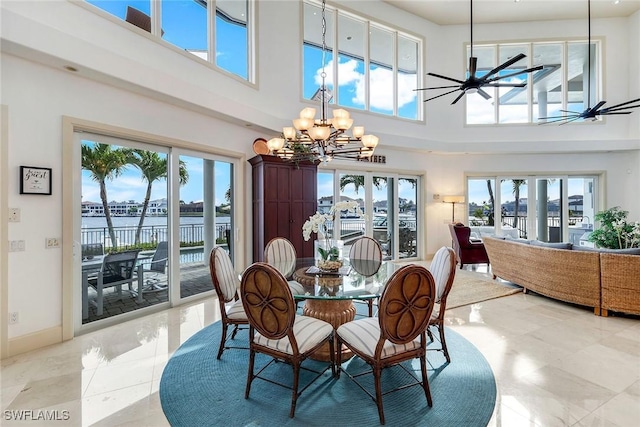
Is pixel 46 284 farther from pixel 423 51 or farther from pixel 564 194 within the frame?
pixel 564 194

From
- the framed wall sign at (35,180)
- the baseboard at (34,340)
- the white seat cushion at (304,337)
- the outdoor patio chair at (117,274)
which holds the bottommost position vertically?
the baseboard at (34,340)

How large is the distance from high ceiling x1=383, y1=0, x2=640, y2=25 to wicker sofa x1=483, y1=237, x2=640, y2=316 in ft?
19.4

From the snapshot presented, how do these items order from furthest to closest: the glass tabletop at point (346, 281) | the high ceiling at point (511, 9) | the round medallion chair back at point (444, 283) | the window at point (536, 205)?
the window at point (536, 205) < the high ceiling at point (511, 9) < the round medallion chair back at point (444, 283) < the glass tabletop at point (346, 281)

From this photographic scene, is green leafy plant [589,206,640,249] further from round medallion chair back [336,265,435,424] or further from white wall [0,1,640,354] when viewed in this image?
round medallion chair back [336,265,435,424]

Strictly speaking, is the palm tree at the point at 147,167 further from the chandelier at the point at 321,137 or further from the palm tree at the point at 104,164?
the chandelier at the point at 321,137

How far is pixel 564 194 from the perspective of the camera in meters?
8.28

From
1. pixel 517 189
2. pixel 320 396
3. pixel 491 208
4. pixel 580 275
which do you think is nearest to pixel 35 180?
pixel 320 396

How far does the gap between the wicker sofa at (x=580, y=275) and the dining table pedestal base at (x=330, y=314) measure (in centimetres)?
318

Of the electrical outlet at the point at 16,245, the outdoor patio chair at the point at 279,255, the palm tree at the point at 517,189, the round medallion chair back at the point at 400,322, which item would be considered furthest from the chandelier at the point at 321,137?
the palm tree at the point at 517,189

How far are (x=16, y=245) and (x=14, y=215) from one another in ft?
0.94

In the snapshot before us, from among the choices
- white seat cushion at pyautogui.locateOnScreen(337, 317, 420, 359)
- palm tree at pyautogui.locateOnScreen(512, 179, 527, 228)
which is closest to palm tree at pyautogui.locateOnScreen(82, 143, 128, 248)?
white seat cushion at pyautogui.locateOnScreen(337, 317, 420, 359)

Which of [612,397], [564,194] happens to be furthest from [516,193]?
[612,397]

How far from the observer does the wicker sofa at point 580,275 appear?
3.56 meters

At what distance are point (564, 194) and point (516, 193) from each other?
1274mm
